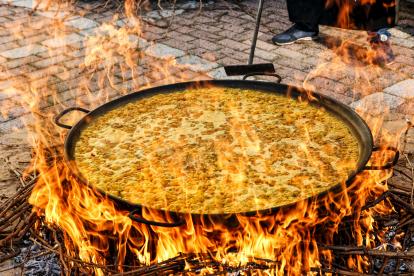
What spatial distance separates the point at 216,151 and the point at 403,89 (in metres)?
3.01

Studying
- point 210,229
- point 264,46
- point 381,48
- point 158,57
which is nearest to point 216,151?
point 210,229

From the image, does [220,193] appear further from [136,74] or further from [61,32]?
[61,32]

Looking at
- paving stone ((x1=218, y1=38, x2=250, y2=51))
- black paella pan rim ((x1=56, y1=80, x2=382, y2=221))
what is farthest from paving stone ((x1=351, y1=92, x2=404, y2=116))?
paving stone ((x1=218, y1=38, x2=250, y2=51))

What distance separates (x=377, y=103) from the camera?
553cm

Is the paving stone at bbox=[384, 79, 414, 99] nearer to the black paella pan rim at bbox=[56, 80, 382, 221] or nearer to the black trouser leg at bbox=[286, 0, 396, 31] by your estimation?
the black trouser leg at bbox=[286, 0, 396, 31]

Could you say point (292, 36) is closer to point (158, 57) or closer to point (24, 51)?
point (158, 57)

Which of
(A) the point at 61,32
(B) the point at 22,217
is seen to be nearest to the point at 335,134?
(B) the point at 22,217

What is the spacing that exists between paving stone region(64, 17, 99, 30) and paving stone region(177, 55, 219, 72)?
65.3 inches

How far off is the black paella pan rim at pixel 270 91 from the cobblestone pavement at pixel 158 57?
3.47ft

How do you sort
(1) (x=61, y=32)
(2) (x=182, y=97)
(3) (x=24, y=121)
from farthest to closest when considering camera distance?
(1) (x=61, y=32) → (3) (x=24, y=121) → (2) (x=182, y=97)

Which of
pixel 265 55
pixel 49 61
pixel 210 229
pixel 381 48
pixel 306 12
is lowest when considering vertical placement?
pixel 49 61

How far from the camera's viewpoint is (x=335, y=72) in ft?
20.5

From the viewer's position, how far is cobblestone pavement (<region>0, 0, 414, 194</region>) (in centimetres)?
564

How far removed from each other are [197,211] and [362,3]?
15.1 ft
